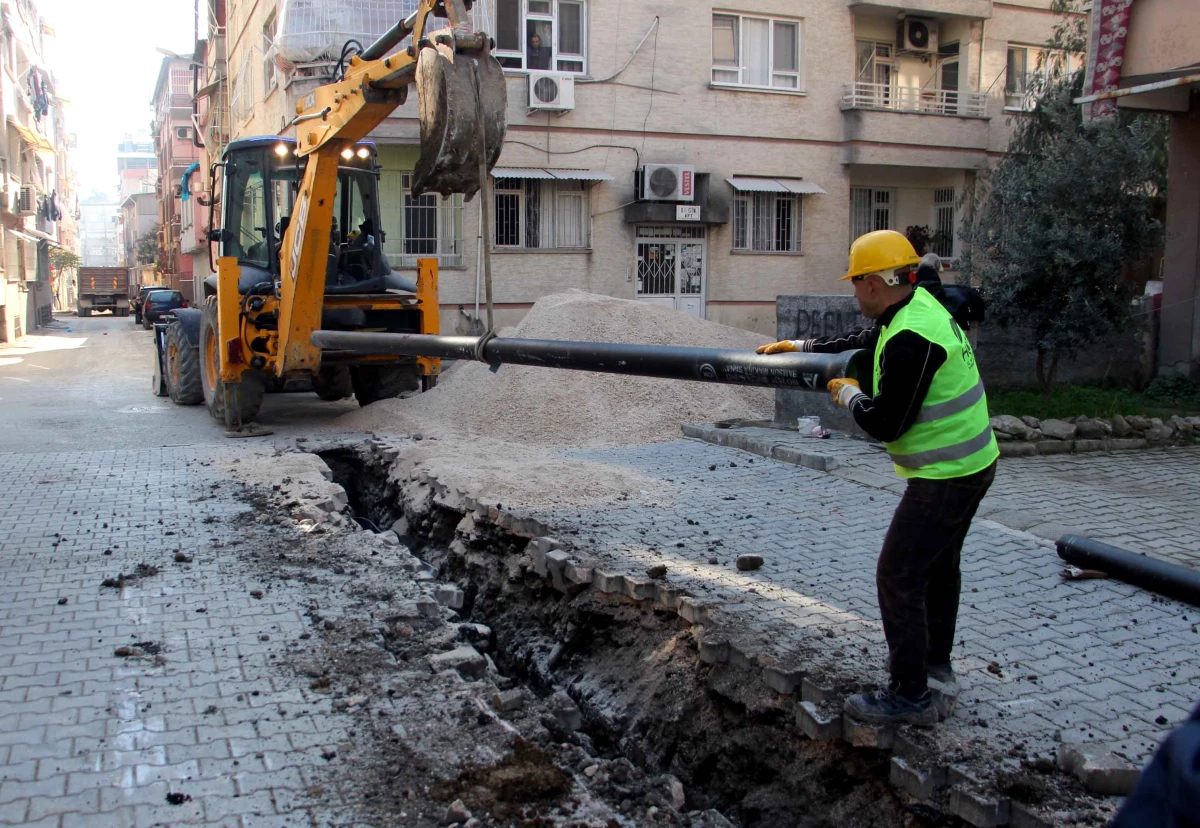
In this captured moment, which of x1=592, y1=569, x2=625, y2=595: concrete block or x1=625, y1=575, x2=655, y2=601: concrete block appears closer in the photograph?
x1=625, y1=575, x2=655, y2=601: concrete block

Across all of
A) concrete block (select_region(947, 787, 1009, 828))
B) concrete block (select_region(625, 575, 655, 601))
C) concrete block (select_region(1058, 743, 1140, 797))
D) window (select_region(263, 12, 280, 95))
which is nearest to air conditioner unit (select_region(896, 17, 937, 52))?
window (select_region(263, 12, 280, 95))

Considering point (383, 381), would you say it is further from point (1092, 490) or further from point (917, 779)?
point (917, 779)

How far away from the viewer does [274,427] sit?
38.9 ft

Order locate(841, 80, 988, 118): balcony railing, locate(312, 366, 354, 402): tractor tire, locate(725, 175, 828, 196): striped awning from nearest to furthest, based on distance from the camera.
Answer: locate(312, 366, 354, 402): tractor tire, locate(725, 175, 828, 196): striped awning, locate(841, 80, 988, 118): balcony railing

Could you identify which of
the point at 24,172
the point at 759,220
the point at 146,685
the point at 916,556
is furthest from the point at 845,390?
the point at 24,172

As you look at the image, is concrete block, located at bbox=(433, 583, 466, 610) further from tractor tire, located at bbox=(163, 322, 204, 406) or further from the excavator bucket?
tractor tire, located at bbox=(163, 322, 204, 406)

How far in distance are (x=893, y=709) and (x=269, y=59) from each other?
70.0 ft

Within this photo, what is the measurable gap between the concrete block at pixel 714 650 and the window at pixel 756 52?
684 inches

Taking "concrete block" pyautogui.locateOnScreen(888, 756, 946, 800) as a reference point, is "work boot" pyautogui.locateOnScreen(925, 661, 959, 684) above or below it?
above

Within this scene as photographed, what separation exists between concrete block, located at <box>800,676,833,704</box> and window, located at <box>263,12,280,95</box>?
1964cm

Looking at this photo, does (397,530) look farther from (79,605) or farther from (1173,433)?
(1173,433)

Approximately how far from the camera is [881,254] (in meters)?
4.12

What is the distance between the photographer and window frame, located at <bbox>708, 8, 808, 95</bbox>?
2039 centimetres

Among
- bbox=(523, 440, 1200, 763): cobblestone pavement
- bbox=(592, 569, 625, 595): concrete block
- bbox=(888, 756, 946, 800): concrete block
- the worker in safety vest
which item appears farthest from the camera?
bbox=(592, 569, 625, 595): concrete block
